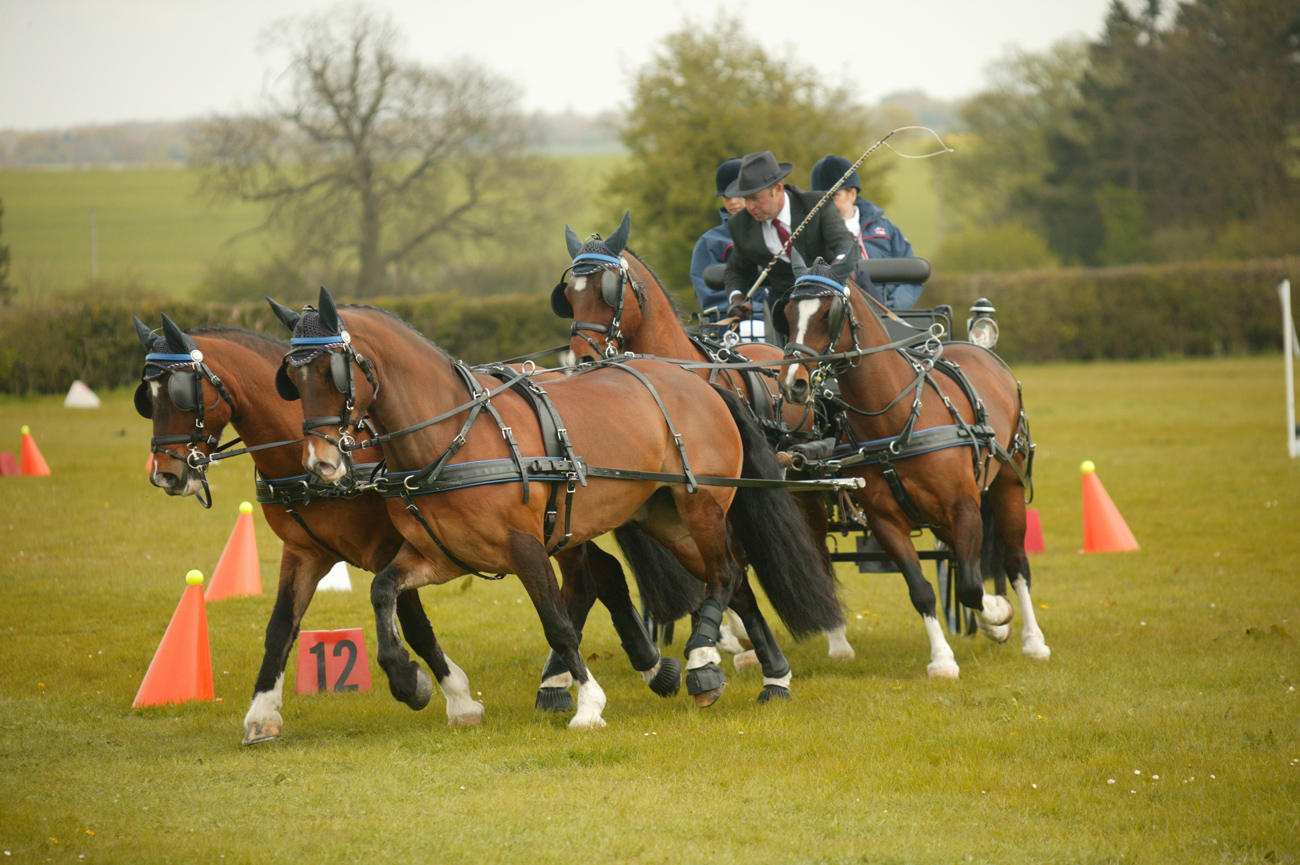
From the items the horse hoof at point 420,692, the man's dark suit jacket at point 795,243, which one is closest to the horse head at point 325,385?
the horse hoof at point 420,692

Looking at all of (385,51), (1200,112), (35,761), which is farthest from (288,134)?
(35,761)

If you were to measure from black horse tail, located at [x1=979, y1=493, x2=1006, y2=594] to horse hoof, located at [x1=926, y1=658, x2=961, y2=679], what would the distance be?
3.92 feet

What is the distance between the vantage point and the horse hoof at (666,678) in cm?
586

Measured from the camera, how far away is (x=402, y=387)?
4.83 meters

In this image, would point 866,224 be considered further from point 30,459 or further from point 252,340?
point 30,459

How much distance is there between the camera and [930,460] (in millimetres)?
6203

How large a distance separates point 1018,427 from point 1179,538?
4.31 meters

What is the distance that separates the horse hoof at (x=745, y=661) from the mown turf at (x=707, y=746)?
0.30 m

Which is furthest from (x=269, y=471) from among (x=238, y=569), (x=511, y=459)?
(x=238, y=569)

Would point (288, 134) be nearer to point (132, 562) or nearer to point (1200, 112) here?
point (132, 562)

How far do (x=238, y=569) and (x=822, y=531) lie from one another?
4585 millimetres

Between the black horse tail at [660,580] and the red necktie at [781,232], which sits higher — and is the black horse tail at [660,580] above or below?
below

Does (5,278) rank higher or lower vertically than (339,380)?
higher

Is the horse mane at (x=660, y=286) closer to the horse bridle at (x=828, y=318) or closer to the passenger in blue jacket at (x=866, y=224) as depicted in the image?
the horse bridle at (x=828, y=318)
